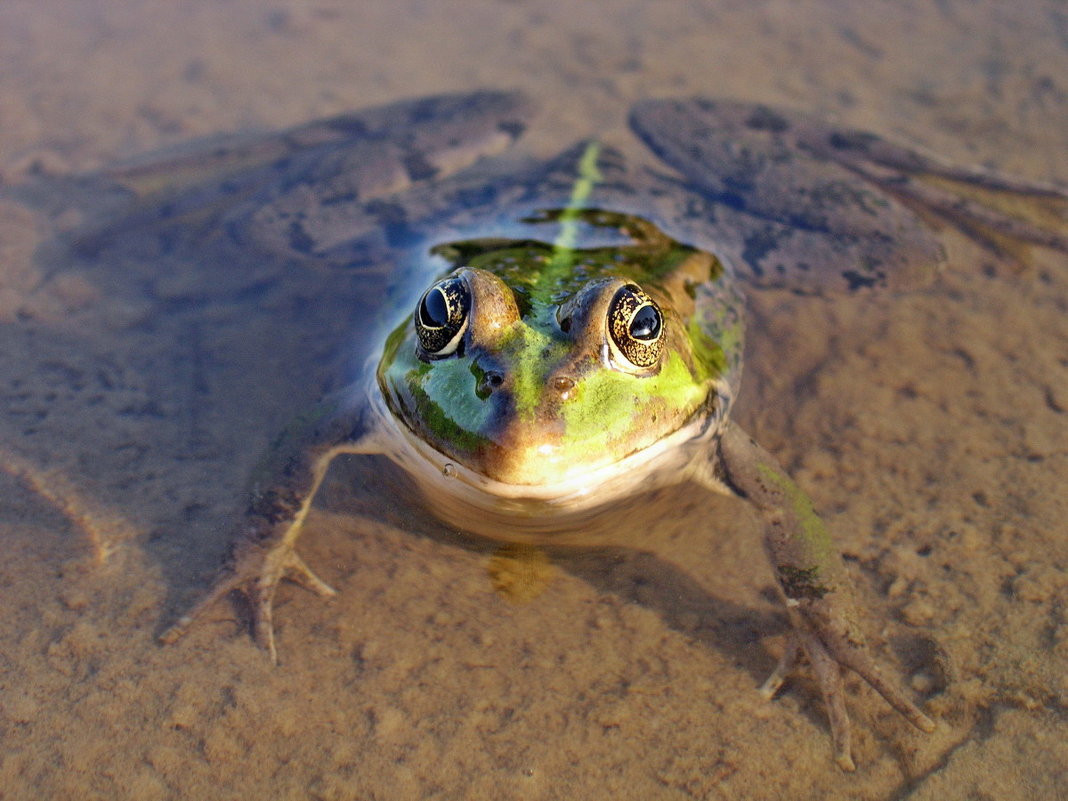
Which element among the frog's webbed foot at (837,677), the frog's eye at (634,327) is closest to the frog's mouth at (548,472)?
the frog's eye at (634,327)

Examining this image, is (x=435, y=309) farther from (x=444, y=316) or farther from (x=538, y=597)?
(x=538, y=597)

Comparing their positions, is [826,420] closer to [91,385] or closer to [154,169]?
[91,385]

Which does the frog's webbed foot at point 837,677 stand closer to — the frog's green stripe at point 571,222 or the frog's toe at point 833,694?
the frog's toe at point 833,694

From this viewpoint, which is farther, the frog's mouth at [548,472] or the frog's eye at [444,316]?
the frog's eye at [444,316]

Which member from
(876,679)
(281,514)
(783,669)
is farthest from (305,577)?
(876,679)

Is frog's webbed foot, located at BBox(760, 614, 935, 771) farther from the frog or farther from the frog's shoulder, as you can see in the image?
the frog's shoulder

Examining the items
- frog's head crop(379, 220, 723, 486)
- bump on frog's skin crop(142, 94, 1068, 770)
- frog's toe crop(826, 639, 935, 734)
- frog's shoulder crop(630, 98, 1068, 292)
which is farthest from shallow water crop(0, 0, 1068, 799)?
frog's head crop(379, 220, 723, 486)
